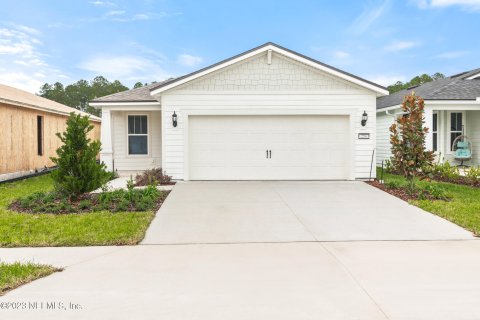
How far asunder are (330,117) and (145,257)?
9078 millimetres

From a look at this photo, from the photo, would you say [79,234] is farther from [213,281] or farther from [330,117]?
[330,117]

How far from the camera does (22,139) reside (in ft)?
50.0

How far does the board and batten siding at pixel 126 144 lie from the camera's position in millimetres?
15211

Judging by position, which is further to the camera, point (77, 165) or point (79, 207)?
point (77, 165)

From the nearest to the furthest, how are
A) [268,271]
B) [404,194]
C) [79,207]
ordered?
[268,271]
[79,207]
[404,194]

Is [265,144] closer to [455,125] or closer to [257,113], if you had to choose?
[257,113]

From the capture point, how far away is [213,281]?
4.25m

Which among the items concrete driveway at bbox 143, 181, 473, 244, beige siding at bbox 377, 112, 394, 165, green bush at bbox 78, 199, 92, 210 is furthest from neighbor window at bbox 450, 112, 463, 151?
green bush at bbox 78, 199, 92, 210

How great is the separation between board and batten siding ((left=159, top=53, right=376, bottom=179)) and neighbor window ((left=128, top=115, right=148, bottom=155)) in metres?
3.11

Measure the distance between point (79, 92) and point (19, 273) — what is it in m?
63.7

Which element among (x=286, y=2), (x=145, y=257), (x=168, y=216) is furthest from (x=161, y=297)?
(x=286, y=2)

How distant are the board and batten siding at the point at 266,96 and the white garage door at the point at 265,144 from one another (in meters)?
0.34

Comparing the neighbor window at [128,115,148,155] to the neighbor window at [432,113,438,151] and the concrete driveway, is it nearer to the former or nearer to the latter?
the concrete driveway

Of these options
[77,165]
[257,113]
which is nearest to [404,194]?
[257,113]
